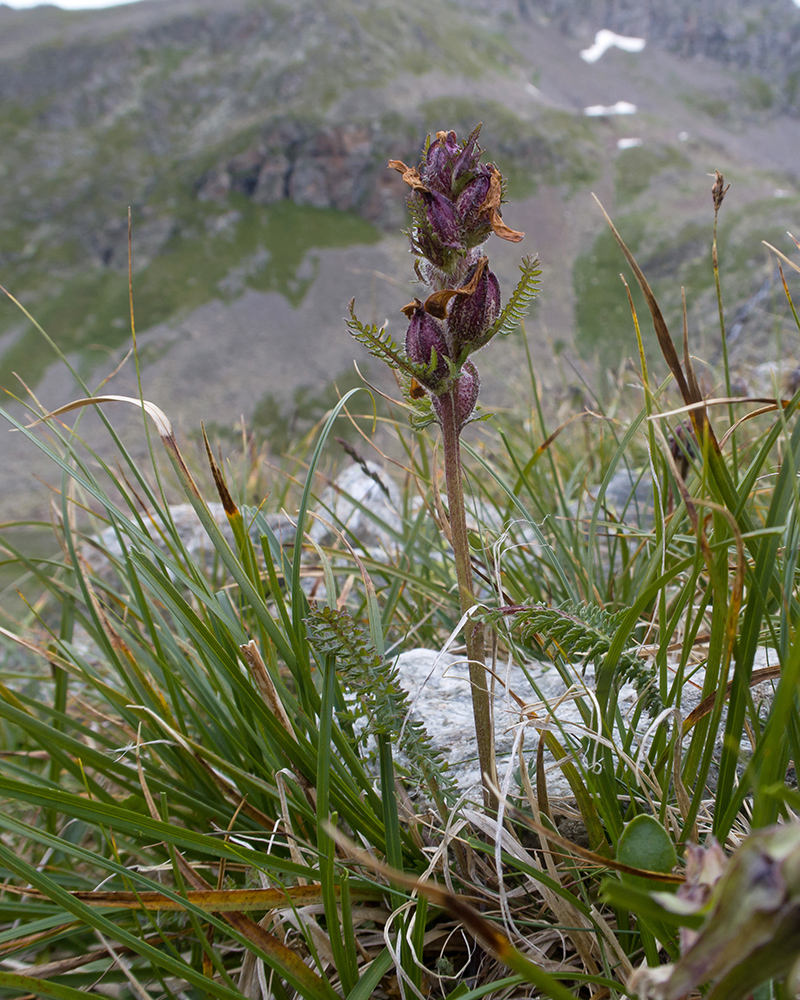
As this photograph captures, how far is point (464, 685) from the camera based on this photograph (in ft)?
5.63

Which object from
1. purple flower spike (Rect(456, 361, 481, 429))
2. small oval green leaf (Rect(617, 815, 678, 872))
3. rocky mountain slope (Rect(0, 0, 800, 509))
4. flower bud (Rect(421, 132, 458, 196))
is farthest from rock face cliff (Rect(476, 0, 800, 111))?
small oval green leaf (Rect(617, 815, 678, 872))

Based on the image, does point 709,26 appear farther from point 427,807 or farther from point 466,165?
point 427,807

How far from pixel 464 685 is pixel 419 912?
0.80 metres

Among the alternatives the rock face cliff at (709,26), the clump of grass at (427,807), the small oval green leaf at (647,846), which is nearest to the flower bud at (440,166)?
the clump of grass at (427,807)

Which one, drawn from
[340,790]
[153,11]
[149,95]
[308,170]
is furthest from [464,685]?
[153,11]

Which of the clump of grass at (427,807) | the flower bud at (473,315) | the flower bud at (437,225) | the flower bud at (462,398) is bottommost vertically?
the clump of grass at (427,807)

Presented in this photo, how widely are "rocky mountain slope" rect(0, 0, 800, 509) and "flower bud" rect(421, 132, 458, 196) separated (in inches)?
2909

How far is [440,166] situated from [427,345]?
29 cm

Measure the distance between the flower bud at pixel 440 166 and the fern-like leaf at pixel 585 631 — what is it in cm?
70

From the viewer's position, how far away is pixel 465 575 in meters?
1.03

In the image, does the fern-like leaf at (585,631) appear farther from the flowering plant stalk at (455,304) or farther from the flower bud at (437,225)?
the flower bud at (437,225)

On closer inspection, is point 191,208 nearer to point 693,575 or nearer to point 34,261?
point 34,261

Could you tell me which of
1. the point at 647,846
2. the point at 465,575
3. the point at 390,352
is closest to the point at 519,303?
the point at 390,352

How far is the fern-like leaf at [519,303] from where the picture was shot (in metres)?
0.99
